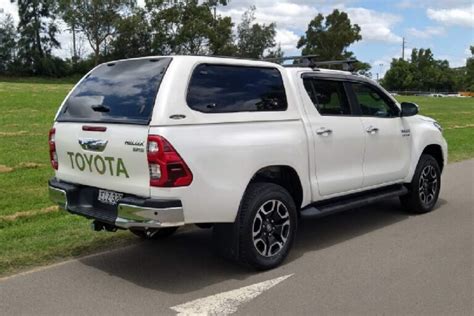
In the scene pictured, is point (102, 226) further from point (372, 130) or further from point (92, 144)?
point (372, 130)

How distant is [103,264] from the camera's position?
17.8 ft

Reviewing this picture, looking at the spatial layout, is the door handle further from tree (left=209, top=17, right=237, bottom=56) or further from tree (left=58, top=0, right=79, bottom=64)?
tree (left=58, top=0, right=79, bottom=64)

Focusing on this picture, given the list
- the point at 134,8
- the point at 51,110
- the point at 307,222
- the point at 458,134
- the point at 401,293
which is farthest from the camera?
the point at 134,8

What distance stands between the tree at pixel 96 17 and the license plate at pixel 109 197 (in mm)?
78256

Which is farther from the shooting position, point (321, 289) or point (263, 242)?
point (263, 242)

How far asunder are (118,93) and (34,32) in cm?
8645

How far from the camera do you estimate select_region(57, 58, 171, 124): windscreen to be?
475cm

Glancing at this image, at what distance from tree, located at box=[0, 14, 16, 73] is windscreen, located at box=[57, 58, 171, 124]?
78.9 m

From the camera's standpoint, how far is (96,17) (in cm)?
8106

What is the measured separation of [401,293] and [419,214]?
10.2 ft

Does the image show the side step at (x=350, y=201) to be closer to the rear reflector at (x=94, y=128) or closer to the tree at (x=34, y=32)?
the rear reflector at (x=94, y=128)

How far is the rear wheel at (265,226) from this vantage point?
16.4ft

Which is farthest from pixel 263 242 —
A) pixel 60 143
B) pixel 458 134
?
pixel 458 134

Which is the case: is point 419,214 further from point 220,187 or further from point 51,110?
point 51,110
